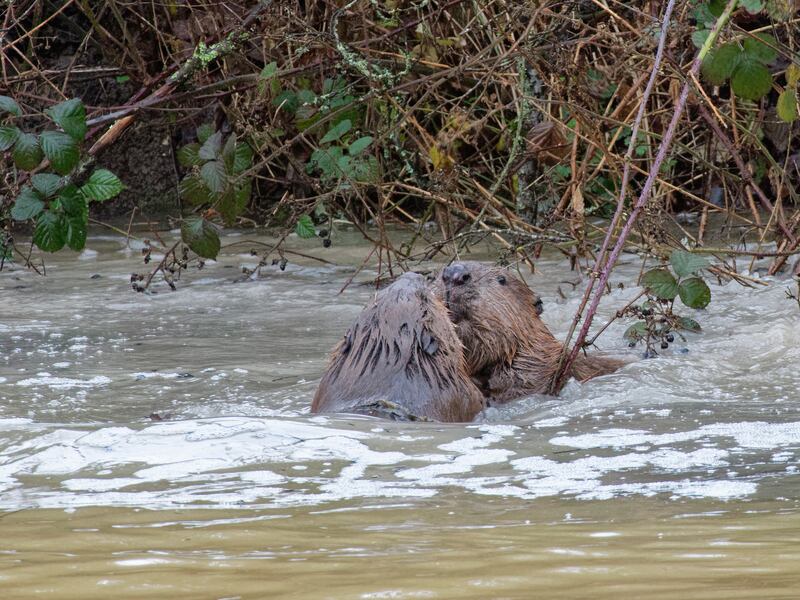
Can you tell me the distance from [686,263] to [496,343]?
800mm

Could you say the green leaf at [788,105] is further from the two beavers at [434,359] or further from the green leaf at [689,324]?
the two beavers at [434,359]

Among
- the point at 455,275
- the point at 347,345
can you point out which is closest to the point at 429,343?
the point at 347,345

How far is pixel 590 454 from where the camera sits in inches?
123

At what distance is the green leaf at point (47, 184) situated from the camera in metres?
5.27

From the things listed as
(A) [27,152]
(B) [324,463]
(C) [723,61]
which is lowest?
(B) [324,463]

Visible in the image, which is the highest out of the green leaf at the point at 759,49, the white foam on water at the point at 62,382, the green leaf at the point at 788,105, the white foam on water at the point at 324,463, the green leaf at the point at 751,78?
the green leaf at the point at 759,49

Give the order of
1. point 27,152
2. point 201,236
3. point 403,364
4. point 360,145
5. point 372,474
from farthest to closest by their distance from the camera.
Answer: point 360,145 → point 201,236 → point 27,152 → point 403,364 → point 372,474

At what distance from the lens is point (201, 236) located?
214 inches

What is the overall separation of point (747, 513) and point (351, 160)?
373 centimetres

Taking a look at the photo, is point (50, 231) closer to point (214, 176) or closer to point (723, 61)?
point (214, 176)

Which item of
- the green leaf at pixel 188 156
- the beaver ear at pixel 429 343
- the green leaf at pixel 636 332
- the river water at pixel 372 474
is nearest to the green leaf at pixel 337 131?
the green leaf at pixel 188 156

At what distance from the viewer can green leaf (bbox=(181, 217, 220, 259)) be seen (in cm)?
543

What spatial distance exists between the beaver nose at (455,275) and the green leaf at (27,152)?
5.54 feet

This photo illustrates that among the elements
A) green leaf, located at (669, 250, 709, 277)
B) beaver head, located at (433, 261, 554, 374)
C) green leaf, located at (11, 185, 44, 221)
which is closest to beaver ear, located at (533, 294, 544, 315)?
beaver head, located at (433, 261, 554, 374)
